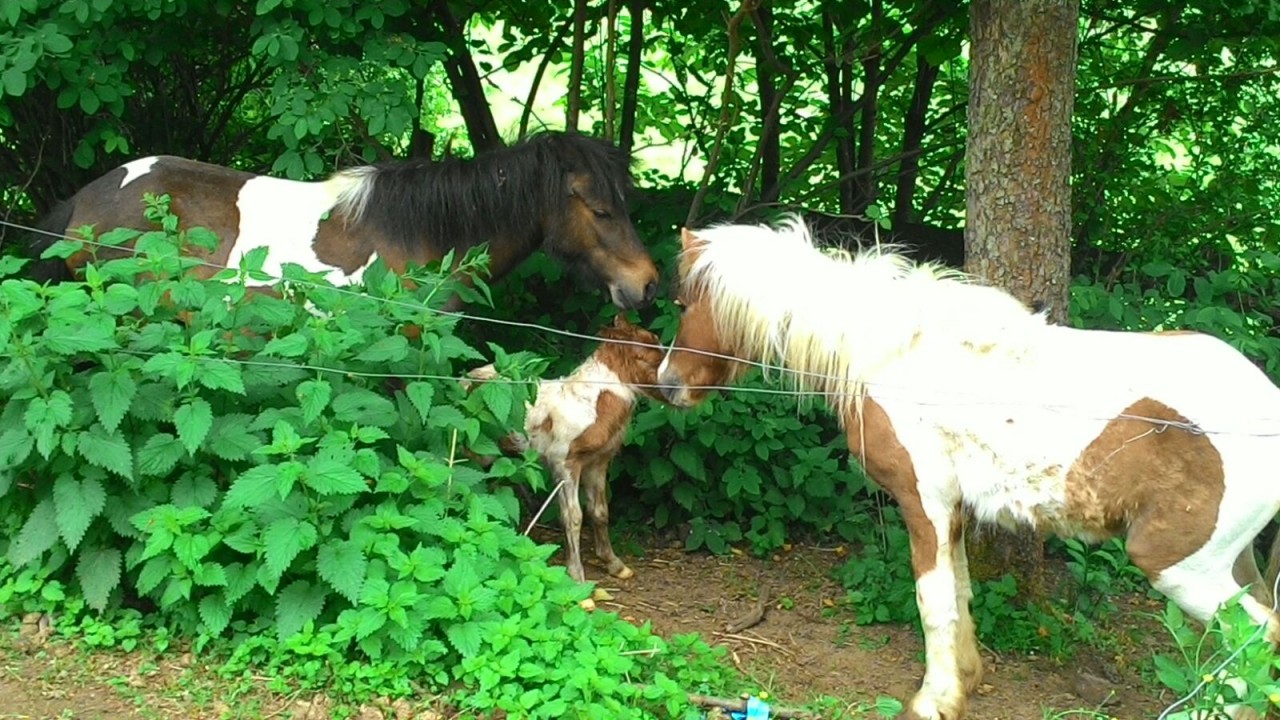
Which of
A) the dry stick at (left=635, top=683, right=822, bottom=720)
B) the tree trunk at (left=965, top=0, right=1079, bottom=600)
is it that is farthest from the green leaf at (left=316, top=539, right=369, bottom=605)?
the tree trunk at (left=965, top=0, right=1079, bottom=600)

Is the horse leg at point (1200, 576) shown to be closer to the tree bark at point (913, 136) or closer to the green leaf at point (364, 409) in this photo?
the green leaf at point (364, 409)

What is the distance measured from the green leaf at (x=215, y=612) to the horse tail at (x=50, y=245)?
8.42 ft

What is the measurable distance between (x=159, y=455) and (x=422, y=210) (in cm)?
205

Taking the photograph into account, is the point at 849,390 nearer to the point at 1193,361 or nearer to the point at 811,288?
the point at 811,288

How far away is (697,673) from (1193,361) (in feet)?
6.53

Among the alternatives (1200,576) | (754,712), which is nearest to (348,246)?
(754,712)

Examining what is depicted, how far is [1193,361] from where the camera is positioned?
4.21 m

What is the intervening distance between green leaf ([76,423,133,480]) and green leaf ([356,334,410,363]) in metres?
0.86

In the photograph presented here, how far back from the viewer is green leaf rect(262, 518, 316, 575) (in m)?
4.11

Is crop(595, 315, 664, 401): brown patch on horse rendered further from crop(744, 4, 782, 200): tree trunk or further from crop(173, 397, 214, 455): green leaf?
crop(744, 4, 782, 200): tree trunk

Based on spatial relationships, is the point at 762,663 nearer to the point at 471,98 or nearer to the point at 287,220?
the point at 287,220

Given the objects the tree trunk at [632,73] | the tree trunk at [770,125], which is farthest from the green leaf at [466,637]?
the tree trunk at [632,73]

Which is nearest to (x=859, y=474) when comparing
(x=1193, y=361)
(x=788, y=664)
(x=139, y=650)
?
(x=788, y=664)

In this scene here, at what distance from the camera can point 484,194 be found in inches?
238
